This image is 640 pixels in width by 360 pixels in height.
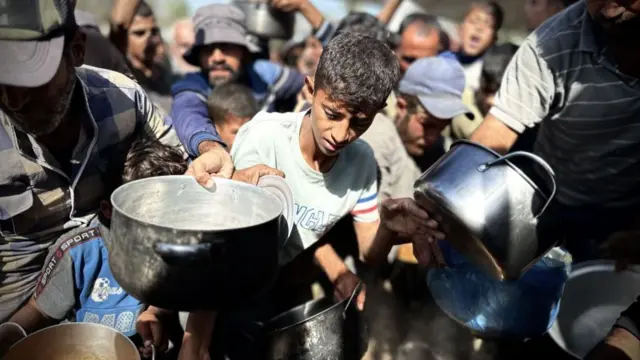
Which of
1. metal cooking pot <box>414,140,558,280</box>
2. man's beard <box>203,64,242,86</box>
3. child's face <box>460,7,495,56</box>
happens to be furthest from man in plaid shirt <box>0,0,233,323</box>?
child's face <box>460,7,495,56</box>

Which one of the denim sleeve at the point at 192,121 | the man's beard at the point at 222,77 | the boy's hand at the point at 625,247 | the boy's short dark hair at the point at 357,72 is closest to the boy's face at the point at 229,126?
the denim sleeve at the point at 192,121

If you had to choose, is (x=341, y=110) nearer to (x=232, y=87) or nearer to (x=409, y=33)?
(x=232, y=87)

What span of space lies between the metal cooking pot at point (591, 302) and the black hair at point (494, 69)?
152 centimetres

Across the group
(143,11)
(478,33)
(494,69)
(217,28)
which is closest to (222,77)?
(217,28)

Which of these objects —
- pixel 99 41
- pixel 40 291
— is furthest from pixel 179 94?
pixel 40 291

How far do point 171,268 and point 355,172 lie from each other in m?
1.15

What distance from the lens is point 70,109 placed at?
A: 2086 mm

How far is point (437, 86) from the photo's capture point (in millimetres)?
3338

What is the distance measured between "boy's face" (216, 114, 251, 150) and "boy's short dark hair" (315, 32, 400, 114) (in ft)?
3.38

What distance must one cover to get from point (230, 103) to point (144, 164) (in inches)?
39.7

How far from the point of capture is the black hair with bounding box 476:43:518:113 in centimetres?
375

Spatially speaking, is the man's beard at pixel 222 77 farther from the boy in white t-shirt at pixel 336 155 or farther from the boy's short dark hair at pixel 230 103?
the boy in white t-shirt at pixel 336 155

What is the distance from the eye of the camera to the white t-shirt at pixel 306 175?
2.26 meters

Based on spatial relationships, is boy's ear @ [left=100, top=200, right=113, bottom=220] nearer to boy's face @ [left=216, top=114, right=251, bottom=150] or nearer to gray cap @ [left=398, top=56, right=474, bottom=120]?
boy's face @ [left=216, top=114, right=251, bottom=150]
